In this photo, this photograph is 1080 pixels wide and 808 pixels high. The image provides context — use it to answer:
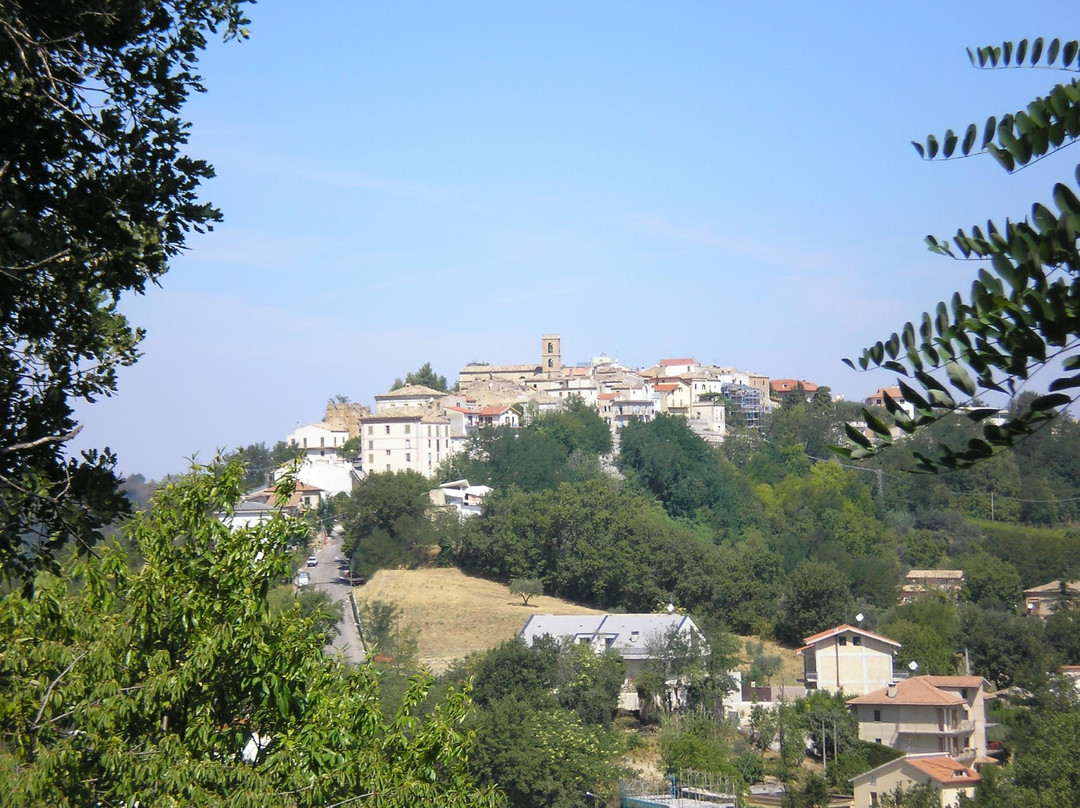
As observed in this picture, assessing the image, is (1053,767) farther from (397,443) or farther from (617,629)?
(397,443)

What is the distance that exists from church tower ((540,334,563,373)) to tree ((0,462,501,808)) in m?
99.9

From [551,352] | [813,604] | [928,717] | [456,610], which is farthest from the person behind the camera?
[551,352]

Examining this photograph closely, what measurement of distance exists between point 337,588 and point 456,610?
645 cm

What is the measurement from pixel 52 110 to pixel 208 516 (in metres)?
3.02

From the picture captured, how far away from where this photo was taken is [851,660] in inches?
1400

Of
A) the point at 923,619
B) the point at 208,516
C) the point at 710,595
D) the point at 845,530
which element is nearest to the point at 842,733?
the point at 923,619

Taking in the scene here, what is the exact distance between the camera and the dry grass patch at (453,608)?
133 ft

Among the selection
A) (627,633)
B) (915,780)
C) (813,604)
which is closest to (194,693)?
(915,780)

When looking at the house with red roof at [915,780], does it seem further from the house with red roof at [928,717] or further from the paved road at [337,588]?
the paved road at [337,588]

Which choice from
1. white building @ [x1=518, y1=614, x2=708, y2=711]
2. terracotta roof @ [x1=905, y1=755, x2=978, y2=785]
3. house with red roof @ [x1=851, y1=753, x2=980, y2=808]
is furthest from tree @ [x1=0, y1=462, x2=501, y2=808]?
white building @ [x1=518, y1=614, x2=708, y2=711]

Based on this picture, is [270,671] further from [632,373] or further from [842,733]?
[632,373]

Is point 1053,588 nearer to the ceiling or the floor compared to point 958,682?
nearer to the ceiling

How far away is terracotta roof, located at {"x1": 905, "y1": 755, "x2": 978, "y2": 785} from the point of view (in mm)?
21781

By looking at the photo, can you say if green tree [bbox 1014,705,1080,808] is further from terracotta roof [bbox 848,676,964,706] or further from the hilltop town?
the hilltop town
